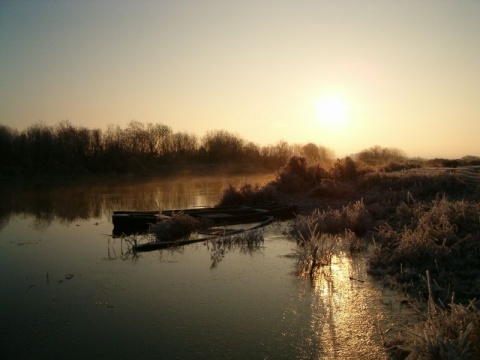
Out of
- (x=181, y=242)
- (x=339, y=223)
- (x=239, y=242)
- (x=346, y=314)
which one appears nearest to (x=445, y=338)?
(x=346, y=314)

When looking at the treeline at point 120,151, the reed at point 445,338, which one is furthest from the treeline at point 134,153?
the reed at point 445,338

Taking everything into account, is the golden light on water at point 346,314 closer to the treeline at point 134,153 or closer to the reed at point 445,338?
the reed at point 445,338

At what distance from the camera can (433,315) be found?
574 centimetres

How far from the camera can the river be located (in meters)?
6.32

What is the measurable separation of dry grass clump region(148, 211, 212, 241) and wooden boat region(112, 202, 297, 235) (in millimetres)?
565

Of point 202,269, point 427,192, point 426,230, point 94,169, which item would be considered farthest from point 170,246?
point 94,169

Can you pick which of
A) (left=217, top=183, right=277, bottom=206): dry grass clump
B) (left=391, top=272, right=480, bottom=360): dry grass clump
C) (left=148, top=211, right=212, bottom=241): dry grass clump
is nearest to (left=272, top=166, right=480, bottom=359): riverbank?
(left=391, top=272, right=480, bottom=360): dry grass clump

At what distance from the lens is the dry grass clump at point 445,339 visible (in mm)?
5005

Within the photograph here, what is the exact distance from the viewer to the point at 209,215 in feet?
58.7

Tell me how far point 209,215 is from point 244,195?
6.45m

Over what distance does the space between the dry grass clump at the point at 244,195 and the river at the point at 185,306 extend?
1043 cm

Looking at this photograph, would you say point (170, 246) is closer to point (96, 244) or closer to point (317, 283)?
point (96, 244)

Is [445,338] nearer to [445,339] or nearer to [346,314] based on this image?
[445,339]

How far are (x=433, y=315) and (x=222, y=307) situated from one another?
3787 millimetres
